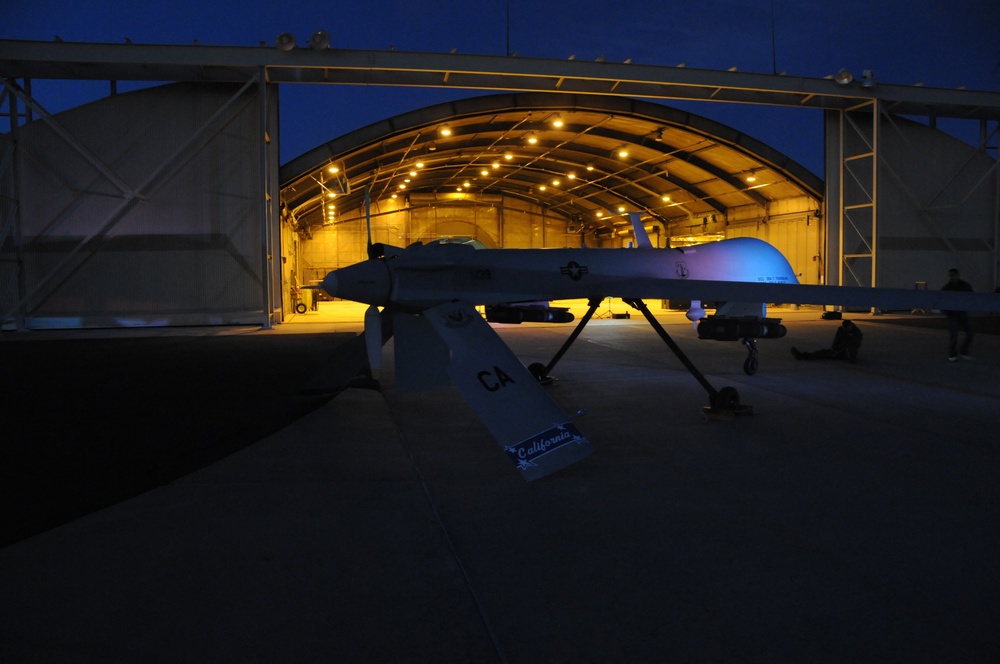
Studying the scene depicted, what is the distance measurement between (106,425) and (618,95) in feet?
69.2

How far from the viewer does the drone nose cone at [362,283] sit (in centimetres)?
681

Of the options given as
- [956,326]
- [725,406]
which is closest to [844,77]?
[956,326]

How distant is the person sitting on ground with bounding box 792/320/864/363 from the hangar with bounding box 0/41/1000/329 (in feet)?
42.0

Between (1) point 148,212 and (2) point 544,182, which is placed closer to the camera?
(1) point 148,212

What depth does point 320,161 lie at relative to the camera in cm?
2498

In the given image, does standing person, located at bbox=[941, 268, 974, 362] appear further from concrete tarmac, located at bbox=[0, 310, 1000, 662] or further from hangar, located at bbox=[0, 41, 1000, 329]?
hangar, located at bbox=[0, 41, 1000, 329]

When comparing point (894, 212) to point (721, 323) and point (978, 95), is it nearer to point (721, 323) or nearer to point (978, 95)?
point (978, 95)

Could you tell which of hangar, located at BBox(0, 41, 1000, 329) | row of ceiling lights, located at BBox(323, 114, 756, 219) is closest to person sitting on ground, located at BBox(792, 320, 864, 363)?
hangar, located at BBox(0, 41, 1000, 329)

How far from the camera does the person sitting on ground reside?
42.4 feet

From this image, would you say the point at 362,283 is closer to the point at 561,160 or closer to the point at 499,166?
the point at 561,160

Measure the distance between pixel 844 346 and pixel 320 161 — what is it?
63.4 ft

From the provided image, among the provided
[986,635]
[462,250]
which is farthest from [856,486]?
[462,250]

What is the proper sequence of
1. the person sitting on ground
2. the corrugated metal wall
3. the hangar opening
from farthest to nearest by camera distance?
the hangar opening < the corrugated metal wall < the person sitting on ground

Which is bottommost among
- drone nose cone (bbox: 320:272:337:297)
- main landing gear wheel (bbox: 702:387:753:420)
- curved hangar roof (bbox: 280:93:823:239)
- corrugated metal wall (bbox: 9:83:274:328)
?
main landing gear wheel (bbox: 702:387:753:420)
